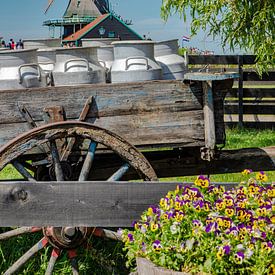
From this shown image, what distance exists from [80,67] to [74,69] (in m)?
0.04

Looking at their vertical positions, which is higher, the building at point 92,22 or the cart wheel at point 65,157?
the cart wheel at point 65,157

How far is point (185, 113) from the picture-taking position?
3355mm

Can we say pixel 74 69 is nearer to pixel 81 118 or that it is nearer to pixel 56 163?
pixel 81 118

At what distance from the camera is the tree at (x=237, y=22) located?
7.17m

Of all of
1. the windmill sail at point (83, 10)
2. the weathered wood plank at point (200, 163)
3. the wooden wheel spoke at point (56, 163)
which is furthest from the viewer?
the windmill sail at point (83, 10)

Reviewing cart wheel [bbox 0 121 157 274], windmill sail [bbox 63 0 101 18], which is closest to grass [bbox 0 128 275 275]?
cart wheel [bbox 0 121 157 274]

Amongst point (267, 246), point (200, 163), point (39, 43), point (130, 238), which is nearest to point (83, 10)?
point (39, 43)

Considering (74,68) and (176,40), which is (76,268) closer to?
(74,68)

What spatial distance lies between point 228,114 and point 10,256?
7389 millimetres

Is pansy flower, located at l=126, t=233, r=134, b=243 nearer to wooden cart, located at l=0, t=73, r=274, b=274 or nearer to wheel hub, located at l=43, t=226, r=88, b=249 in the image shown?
wooden cart, located at l=0, t=73, r=274, b=274

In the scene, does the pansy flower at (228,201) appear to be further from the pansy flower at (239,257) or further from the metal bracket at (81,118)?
the metal bracket at (81,118)

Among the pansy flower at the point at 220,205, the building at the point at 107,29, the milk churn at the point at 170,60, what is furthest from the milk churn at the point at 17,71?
the building at the point at 107,29

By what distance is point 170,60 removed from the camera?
3.74 meters

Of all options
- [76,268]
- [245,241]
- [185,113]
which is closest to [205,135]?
[185,113]
